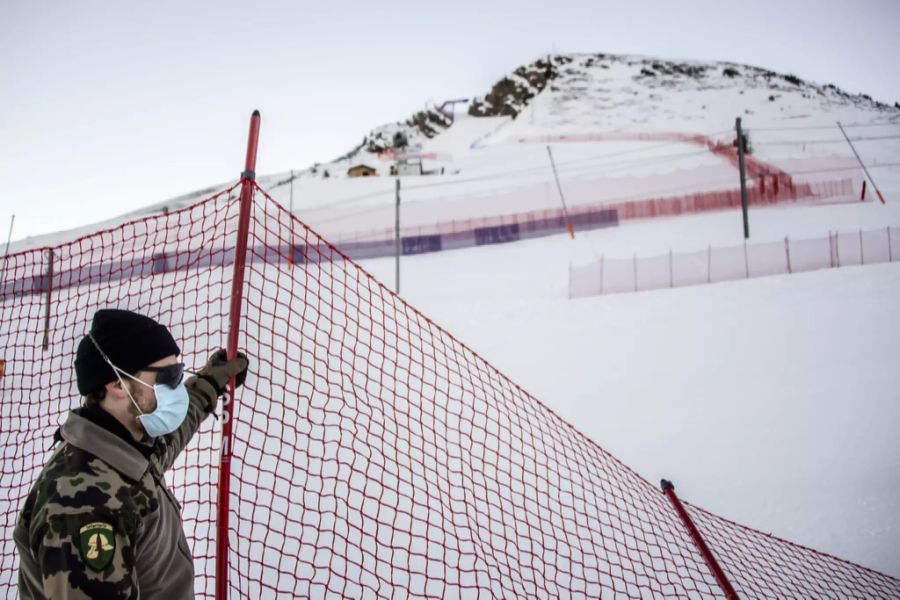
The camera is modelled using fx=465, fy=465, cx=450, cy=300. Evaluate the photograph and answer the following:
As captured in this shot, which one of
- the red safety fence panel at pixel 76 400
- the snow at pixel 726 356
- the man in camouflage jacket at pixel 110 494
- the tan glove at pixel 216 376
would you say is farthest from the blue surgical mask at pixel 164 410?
the snow at pixel 726 356

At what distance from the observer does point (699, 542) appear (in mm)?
3119

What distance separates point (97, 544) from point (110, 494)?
152 millimetres

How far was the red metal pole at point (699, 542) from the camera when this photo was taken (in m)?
2.74

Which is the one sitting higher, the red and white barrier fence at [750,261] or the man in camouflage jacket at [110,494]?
the man in camouflage jacket at [110,494]

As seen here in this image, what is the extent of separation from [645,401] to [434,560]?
3.43m

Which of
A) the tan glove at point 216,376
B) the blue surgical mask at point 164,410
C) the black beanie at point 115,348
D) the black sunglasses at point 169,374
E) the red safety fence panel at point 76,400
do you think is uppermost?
the black beanie at point 115,348

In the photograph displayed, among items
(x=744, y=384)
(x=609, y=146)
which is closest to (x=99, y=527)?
(x=744, y=384)

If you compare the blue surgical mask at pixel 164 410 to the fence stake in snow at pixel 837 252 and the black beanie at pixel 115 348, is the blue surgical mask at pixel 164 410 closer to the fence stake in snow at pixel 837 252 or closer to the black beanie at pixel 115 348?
the black beanie at pixel 115 348

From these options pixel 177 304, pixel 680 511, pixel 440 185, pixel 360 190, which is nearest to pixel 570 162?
pixel 440 185

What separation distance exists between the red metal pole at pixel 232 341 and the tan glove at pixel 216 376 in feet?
0.18

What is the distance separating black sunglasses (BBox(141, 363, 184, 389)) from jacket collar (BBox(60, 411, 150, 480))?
0.27 meters

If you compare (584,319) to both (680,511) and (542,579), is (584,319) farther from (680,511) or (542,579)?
(542,579)

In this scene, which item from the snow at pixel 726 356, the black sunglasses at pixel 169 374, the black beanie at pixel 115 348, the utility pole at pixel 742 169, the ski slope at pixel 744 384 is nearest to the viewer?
the black beanie at pixel 115 348

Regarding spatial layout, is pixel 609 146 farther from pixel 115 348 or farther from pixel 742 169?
pixel 115 348
